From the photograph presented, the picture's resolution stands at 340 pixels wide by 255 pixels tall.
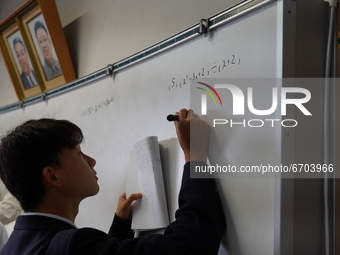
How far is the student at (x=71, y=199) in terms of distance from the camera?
0.69 m

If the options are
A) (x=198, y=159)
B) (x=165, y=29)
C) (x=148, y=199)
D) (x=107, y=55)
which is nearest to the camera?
(x=198, y=159)

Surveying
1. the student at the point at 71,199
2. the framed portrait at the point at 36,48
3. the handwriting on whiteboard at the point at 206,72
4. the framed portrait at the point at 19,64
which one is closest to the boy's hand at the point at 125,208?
the student at the point at 71,199

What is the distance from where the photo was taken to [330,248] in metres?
0.65

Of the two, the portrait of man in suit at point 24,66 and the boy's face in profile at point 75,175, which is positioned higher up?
the portrait of man in suit at point 24,66

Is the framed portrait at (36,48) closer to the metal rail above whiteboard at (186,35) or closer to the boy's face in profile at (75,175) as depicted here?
the metal rail above whiteboard at (186,35)

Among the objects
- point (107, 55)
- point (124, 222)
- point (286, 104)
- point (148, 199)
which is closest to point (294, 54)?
point (286, 104)

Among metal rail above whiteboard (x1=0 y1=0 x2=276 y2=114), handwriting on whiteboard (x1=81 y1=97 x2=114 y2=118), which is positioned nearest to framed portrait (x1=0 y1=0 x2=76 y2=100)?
metal rail above whiteboard (x1=0 y1=0 x2=276 y2=114)

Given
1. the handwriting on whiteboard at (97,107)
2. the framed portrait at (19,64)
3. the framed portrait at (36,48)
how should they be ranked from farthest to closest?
the framed portrait at (19,64) → the framed portrait at (36,48) → the handwriting on whiteboard at (97,107)

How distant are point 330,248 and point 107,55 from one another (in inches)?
42.8

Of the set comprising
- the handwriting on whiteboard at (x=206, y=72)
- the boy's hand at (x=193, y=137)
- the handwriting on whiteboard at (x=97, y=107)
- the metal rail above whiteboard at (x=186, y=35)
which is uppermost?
the metal rail above whiteboard at (x=186, y=35)

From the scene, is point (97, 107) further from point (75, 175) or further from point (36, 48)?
point (36, 48)

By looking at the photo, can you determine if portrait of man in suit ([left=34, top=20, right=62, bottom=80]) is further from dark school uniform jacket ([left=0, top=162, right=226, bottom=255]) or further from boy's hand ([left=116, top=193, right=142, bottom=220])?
dark school uniform jacket ([left=0, top=162, right=226, bottom=255])

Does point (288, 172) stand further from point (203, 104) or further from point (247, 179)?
point (203, 104)

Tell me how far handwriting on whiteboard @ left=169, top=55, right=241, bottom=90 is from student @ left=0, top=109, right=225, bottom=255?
0.29ft
